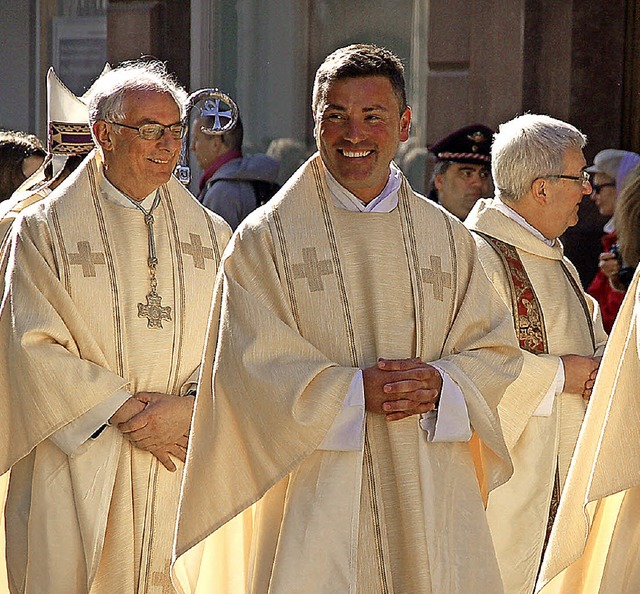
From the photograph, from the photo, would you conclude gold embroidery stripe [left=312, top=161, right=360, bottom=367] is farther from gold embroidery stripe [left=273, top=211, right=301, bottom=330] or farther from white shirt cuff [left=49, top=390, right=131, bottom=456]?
white shirt cuff [left=49, top=390, right=131, bottom=456]

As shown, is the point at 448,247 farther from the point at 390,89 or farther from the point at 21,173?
the point at 21,173

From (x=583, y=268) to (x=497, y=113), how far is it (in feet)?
3.01

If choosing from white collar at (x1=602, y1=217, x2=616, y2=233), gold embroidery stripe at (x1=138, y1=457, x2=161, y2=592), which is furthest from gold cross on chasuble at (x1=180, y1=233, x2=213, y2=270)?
white collar at (x1=602, y1=217, x2=616, y2=233)

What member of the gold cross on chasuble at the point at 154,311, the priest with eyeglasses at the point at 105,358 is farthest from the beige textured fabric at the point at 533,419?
the gold cross on chasuble at the point at 154,311

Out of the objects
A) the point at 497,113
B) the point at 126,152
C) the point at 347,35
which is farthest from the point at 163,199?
the point at 347,35

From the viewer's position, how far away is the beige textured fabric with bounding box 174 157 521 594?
511cm

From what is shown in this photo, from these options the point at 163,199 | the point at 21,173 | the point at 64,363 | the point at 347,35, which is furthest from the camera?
→ the point at 347,35

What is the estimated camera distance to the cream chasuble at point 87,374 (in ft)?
19.3

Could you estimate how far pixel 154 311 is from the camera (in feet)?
20.0

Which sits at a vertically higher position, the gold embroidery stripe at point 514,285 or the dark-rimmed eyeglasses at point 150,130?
the dark-rimmed eyeglasses at point 150,130

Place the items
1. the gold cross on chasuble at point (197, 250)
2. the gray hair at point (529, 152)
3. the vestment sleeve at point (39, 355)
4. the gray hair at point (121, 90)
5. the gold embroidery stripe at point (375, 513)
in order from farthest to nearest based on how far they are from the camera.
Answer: the gray hair at point (529, 152) → the gold cross on chasuble at point (197, 250) → the gray hair at point (121, 90) → the vestment sleeve at point (39, 355) → the gold embroidery stripe at point (375, 513)

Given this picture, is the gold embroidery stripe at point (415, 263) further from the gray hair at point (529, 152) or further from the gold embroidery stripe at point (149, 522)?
the gray hair at point (529, 152)

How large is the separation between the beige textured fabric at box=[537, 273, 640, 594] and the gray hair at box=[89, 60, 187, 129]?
171 cm

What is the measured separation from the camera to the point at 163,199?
629 centimetres
